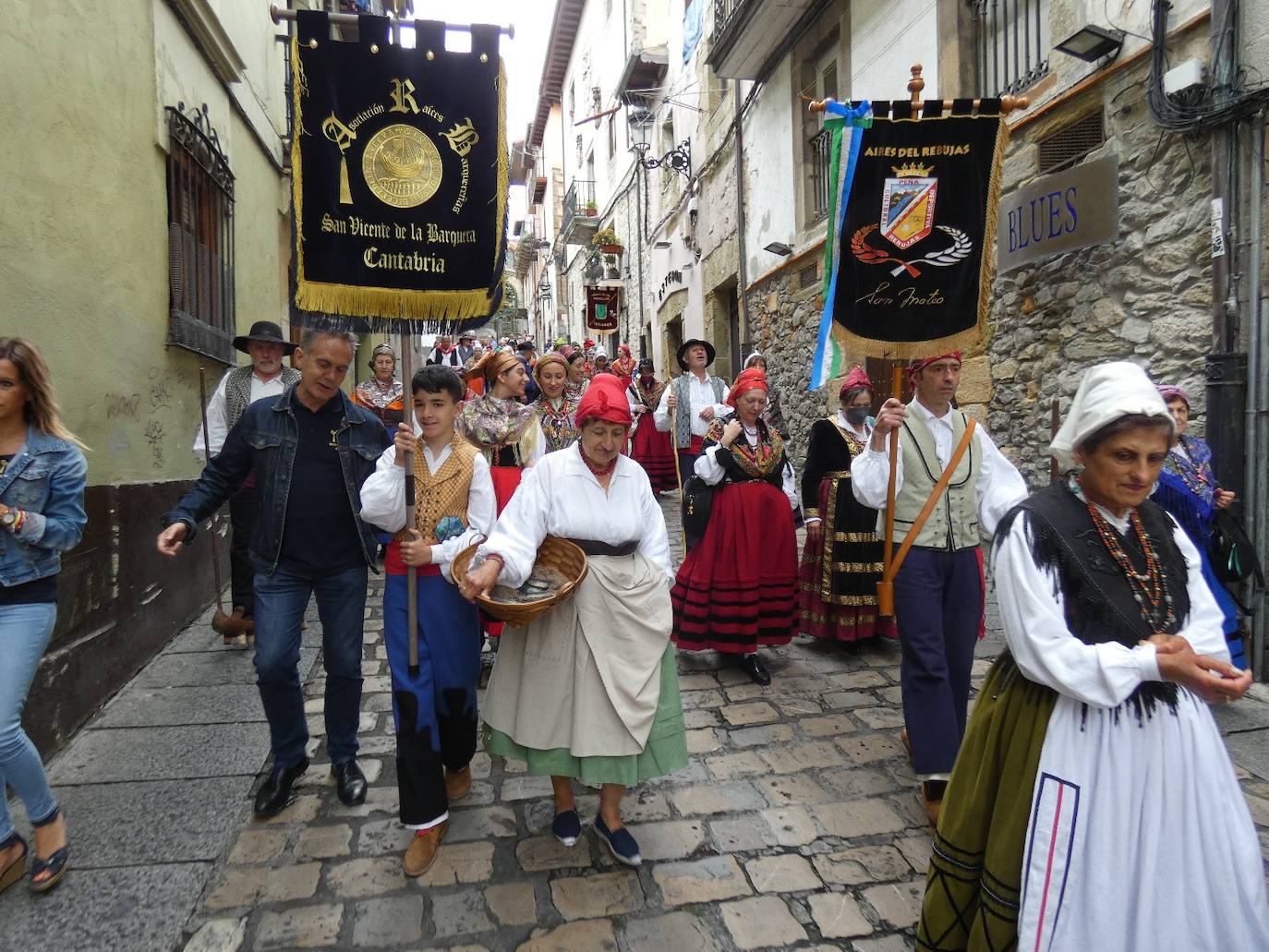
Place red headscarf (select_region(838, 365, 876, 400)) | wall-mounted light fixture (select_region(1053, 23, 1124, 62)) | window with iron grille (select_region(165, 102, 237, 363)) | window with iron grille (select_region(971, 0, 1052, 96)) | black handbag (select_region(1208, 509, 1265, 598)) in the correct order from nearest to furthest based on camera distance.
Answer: black handbag (select_region(1208, 509, 1265, 598))
wall-mounted light fixture (select_region(1053, 23, 1124, 62))
red headscarf (select_region(838, 365, 876, 400))
window with iron grille (select_region(165, 102, 237, 363))
window with iron grille (select_region(971, 0, 1052, 96))

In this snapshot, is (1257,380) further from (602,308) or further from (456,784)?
(602,308)

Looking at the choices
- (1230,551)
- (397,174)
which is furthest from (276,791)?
(1230,551)

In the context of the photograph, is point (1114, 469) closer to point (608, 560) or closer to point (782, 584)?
point (608, 560)

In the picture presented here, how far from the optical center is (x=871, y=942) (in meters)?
2.51

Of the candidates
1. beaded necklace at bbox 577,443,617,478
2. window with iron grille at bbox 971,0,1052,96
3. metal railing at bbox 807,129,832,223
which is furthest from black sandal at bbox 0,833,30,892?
metal railing at bbox 807,129,832,223

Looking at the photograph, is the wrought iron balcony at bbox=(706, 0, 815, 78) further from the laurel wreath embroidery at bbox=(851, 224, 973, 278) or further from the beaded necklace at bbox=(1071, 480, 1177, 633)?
the beaded necklace at bbox=(1071, 480, 1177, 633)

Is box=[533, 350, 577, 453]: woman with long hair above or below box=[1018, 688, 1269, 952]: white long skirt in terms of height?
above

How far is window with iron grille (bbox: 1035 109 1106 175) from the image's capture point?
5527 mm

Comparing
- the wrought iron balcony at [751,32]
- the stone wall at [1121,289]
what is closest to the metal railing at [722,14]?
the wrought iron balcony at [751,32]

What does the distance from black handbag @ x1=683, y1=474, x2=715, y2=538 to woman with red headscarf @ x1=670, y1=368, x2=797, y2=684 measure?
4 centimetres

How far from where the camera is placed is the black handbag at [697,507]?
519cm

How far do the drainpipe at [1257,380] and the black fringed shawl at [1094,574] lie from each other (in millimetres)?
3112

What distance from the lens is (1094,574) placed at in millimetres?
1982

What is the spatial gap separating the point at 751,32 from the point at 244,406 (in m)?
8.62
